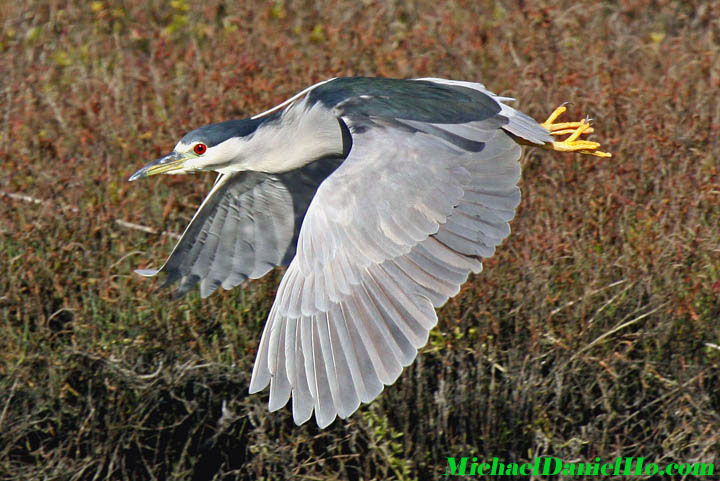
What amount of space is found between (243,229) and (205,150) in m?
0.40

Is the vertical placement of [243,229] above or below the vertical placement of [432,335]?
above

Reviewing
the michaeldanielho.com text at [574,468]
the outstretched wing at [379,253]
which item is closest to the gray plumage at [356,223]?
the outstretched wing at [379,253]

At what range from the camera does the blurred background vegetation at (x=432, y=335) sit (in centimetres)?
412

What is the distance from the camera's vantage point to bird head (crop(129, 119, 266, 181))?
4168mm

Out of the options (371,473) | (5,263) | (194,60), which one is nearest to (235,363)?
(371,473)

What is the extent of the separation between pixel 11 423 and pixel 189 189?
154 centimetres

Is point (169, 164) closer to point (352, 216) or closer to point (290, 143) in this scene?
point (290, 143)

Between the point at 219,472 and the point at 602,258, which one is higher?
the point at 602,258

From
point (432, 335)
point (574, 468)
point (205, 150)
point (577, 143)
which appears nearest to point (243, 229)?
point (205, 150)

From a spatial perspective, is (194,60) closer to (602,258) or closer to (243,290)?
(243,290)

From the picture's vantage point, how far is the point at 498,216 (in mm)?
3684

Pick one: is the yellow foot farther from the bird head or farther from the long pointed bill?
the long pointed bill

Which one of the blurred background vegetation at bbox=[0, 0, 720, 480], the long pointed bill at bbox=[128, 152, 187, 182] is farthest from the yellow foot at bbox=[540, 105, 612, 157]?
the long pointed bill at bbox=[128, 152, 187, 182]

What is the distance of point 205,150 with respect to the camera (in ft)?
13.7
